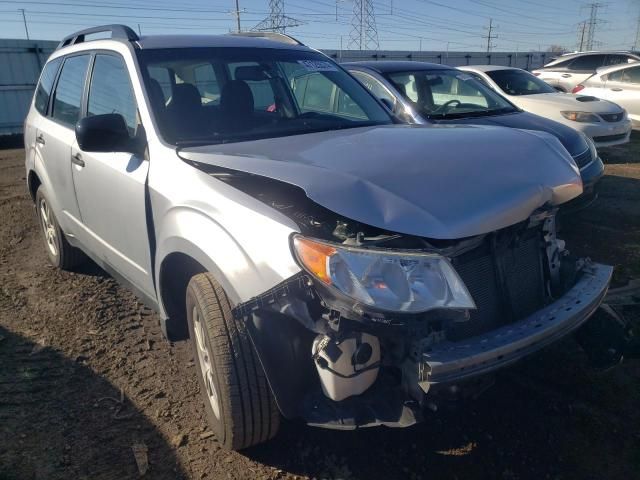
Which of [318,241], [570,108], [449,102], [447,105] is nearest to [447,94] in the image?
[449,102]

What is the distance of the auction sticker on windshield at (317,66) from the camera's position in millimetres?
3643

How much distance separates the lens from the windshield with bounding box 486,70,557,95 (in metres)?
9.12

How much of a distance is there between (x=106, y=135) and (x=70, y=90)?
1499 millimetres

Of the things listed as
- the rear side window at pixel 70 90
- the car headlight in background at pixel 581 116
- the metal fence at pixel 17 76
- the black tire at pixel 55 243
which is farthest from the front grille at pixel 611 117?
the metal fence at pixel 17 76

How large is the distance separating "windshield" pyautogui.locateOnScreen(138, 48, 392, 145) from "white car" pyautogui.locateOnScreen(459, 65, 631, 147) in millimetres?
5212

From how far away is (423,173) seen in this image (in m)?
2.15

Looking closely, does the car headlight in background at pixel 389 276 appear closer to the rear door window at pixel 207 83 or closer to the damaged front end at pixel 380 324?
the damaged front end at pixel 380 324

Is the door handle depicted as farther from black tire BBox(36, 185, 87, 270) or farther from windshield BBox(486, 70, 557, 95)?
windshield BBox(486, 70, 557, 95)

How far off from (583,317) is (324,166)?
51.1 inches

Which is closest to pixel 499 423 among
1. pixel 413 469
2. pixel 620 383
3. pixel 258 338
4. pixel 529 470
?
pixel 529 470

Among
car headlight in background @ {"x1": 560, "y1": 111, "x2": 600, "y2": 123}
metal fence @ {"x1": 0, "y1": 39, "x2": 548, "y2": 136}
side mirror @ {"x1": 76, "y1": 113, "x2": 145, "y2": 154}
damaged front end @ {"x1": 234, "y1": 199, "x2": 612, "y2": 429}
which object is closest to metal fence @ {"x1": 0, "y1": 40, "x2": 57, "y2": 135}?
metal fence @ {"x1": 0, "y1": 39, "x2": 548, "y2": 136}

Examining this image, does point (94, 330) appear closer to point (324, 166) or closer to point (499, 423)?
point (324, 166)

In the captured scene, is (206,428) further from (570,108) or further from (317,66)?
(570,108)

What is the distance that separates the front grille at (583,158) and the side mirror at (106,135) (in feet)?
14.9
